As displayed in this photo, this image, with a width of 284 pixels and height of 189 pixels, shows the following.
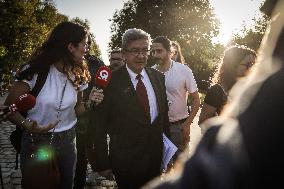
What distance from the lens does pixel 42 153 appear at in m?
3.76

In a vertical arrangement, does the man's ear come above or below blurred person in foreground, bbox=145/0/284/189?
below

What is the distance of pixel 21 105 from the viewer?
3543 mm

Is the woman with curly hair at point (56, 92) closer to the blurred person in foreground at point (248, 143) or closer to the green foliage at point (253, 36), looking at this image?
the blurred person in foreground at point (248, 143)

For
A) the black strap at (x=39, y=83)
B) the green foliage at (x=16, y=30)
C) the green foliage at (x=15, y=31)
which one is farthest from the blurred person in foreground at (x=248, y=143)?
the green foliage at (x=16, y=30)

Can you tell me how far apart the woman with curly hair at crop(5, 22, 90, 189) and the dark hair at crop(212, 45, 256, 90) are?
1714 mm

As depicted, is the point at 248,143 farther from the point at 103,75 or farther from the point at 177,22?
the point at 177,22

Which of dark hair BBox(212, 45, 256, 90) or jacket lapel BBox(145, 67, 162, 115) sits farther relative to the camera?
dark hair BBox(212, 45, 256, 90)

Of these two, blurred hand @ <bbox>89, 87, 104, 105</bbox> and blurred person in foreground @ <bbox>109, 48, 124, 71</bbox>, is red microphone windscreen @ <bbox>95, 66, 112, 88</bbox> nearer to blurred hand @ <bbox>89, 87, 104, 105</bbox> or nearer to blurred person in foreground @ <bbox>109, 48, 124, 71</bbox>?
blurred hand @ <bbox>89, 87, 104, 105</bbox>

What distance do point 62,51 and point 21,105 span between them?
844mm

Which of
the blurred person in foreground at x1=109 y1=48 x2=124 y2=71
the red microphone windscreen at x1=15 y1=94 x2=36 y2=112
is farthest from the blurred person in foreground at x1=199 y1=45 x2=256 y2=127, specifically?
the blurred person in foreground at x1=109 y1=48 x2=124 y2=71

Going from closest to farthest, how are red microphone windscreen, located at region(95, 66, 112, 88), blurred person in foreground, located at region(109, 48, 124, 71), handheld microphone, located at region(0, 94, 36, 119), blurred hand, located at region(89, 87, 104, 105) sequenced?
handheld microphone, located at region(0, 94, 36, 119)
blurred hand, located at region(89, 87, 104, 105)
red microphone windscreen, located at region(95, 66, 112, 88)
blurred person in foreground, located at region(109, 48, 124, 71)

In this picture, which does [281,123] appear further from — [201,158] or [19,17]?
[19,17]

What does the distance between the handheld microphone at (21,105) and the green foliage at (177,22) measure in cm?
4487

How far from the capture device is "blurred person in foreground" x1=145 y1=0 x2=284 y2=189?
739 millimetres
